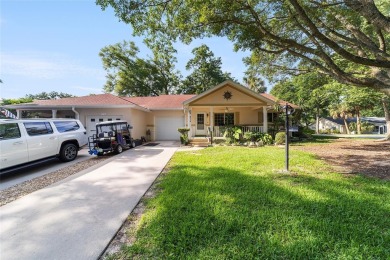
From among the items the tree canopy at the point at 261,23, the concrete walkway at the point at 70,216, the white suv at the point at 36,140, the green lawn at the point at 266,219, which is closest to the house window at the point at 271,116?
the tree canopy at the point at 261,23

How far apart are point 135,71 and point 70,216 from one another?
28.6m

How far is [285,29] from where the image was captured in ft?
32.5

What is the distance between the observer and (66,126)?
28.2ft

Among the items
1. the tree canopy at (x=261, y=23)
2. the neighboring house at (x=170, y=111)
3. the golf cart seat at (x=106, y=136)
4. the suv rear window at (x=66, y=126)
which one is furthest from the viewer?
the neighboring house at (x=170, y=111)

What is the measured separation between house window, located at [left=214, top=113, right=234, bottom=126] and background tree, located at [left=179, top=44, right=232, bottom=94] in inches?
549

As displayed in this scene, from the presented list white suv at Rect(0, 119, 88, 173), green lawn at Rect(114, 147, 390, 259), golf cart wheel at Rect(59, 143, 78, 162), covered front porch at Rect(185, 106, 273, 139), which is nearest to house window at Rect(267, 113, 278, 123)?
covered front porch at Rect(185, 106, 273, 139)

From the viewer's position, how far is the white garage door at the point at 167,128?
17.5 m

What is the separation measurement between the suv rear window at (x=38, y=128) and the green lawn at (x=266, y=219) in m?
5.21

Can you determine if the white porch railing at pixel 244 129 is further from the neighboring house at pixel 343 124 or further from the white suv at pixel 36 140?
the neighboring house at pixel 343 124

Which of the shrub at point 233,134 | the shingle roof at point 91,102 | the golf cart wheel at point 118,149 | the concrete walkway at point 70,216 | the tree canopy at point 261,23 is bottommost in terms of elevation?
the concrete walkway at point 70,216

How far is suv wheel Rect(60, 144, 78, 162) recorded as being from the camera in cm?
830

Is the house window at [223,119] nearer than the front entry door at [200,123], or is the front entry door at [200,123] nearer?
the front entry door at [200,123]

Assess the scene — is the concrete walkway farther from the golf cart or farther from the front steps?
the front steps

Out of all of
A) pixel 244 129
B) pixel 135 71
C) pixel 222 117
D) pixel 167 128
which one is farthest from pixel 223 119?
pixel 135 71
